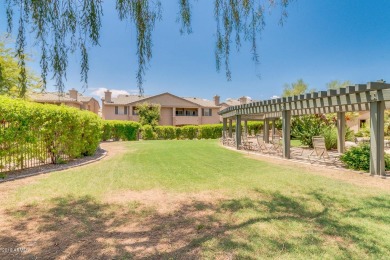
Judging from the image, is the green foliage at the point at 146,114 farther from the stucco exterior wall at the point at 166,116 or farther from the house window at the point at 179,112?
the house window at the point at 179,112

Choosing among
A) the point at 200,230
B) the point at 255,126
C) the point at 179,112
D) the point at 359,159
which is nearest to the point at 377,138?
the point at 359,159

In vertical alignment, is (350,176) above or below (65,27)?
below

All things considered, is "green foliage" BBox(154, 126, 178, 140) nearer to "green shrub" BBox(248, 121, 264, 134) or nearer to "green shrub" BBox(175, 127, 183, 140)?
"green shrub" BBox(175, 127, 183, 140)

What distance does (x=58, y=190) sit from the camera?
599 centimetres

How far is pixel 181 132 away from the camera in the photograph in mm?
29500

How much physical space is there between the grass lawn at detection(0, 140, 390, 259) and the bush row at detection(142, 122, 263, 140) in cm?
2026

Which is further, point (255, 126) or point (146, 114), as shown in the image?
point (146, 114)

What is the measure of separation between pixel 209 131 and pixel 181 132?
384cm

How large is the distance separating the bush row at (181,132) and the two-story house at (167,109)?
31.4 feet

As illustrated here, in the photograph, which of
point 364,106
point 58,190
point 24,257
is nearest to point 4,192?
point 58,190

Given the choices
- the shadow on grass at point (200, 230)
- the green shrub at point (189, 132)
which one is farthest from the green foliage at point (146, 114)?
the shadow on grass at point (200, 230)

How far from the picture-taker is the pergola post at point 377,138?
25.6 ft

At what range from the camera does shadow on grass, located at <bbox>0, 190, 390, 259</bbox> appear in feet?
10.4

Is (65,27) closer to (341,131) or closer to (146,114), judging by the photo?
(341,131)
